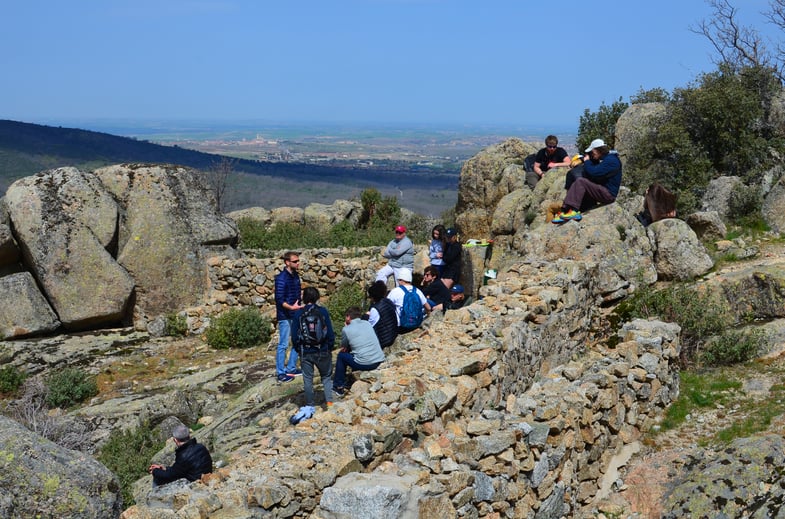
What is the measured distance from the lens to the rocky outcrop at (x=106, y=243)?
61.1ft

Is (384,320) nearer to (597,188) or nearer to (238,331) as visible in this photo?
(597,188)

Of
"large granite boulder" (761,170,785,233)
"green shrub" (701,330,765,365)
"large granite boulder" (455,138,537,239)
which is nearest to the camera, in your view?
"green shrub" (701,330,765,365)

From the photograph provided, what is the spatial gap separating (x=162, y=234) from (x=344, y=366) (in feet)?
36.1

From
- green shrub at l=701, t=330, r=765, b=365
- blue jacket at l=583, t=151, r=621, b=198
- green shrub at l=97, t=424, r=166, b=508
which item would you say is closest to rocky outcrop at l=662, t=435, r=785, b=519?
green shrub at l=701, t=330, r=765, b=365

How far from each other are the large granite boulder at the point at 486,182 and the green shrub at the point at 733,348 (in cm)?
1030

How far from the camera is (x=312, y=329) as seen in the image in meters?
10.9

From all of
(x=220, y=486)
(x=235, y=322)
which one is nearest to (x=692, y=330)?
(x=220, y=486)

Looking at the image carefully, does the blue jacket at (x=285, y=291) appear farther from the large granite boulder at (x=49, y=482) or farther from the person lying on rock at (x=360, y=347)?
the large granite boulder at (x=49, y=482)

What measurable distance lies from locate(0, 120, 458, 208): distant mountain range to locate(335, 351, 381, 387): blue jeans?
63188 millimetres

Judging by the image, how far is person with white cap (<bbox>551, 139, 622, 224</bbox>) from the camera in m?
15.5

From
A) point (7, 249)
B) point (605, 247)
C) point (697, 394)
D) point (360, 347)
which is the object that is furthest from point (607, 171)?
point (7, 249)

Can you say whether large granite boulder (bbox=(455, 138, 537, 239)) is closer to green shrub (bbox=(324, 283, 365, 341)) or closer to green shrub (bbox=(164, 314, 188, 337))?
green shrub (bbox=(324, 283, 365, 341))

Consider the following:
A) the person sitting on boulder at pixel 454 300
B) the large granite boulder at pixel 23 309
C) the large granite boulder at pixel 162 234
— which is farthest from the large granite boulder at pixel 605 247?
the large granite boulder at pixel 23 309

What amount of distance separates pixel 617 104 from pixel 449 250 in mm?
13456
